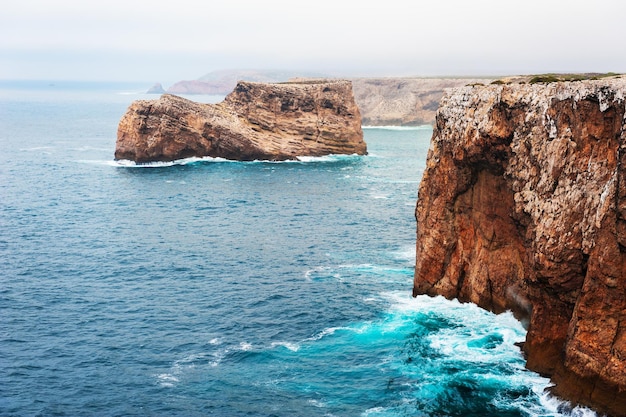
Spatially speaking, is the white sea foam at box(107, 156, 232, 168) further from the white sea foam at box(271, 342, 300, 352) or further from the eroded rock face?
the white sea foam at box(271, 342, 300, 352)

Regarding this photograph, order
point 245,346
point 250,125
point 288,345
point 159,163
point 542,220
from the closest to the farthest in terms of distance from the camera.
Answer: point 542,220
point 245,346
point 288,345
point 159,163
point 250,125

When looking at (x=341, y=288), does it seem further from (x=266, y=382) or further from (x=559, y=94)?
(x=559, y=94)

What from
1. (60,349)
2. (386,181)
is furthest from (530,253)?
(386,181)

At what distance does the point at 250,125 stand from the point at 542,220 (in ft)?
405

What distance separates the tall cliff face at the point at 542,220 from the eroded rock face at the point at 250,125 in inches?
3804

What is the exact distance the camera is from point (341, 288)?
2498 inches

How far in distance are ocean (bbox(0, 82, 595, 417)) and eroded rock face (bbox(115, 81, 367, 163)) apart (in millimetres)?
42505

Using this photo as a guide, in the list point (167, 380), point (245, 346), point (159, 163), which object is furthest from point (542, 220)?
point (159, 163)

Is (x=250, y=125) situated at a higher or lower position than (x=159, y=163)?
higher

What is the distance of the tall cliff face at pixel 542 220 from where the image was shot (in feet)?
124

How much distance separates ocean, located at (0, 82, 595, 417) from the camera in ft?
140

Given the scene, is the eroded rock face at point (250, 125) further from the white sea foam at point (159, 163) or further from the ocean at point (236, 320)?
the ocean at point (236, 320)

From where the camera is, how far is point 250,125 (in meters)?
161

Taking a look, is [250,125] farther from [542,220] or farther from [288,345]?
[542,220]
